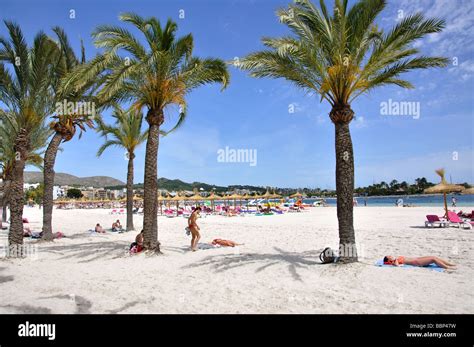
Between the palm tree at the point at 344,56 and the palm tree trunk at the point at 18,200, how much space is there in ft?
26.3

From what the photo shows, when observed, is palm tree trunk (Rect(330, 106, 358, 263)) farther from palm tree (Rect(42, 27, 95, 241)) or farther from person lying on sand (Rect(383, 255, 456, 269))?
palm tree (Rect(42, 27, 95, 241))

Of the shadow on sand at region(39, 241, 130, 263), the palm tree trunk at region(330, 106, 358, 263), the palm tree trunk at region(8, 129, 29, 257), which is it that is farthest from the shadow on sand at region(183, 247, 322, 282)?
the palm tree trunk at region(8, 129, 29, 257)

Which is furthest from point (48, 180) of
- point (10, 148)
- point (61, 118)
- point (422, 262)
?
point (422, 262)

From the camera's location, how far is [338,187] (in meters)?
7.91

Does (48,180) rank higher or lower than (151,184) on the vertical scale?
higher

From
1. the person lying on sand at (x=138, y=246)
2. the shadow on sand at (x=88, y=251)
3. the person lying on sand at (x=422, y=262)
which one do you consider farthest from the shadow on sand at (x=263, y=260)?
the shadow on sand at (x=88, y=251)

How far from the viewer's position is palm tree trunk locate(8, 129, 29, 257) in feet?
33.4

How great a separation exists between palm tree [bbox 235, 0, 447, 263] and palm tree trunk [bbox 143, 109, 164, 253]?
A: 3.71 metres

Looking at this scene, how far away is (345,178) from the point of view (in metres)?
7.79

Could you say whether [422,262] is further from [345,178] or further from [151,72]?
[151,72]

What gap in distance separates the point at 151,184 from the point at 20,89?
5787 millimetres

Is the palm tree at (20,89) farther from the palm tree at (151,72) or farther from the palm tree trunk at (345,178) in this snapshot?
the palm tree trunk at (345,178)
